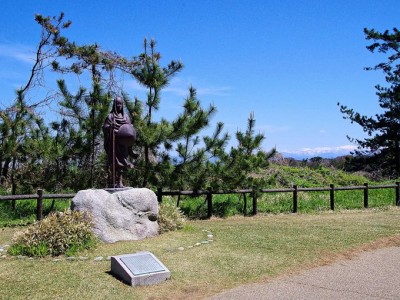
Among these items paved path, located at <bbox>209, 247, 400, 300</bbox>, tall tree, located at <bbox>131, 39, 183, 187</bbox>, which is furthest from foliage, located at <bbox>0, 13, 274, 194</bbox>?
paved path, located at <bbox>209, 247, 400, 300</bbox>

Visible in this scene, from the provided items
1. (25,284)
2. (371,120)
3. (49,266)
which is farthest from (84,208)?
(371,120)

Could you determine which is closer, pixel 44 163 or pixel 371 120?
pixel 44 163

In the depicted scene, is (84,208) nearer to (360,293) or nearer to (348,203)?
(360,293)

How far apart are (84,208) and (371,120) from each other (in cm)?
2146

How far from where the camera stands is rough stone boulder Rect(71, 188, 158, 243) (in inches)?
342

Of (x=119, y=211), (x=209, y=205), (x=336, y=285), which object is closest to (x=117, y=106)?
(x=119, y=211)

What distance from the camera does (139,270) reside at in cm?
626

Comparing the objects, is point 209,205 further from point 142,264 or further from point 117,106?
point 142,264

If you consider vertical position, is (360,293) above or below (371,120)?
below

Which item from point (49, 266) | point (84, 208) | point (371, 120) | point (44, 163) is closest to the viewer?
point (49, 266)

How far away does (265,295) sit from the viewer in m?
5.68

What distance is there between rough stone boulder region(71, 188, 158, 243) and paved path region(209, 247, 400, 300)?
141 inches

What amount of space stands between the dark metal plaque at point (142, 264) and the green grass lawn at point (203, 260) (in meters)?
0.25

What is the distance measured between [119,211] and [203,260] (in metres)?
2.40
